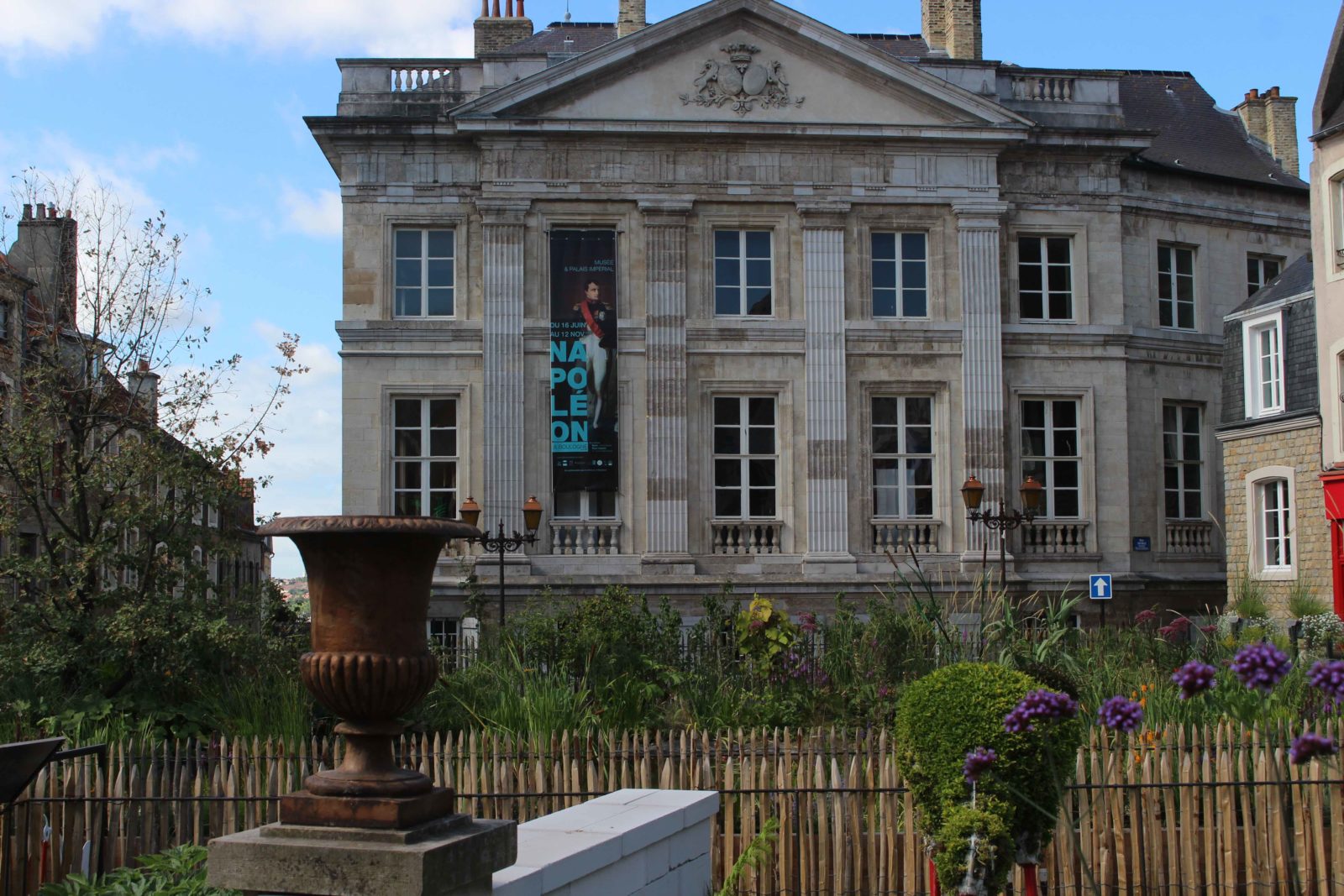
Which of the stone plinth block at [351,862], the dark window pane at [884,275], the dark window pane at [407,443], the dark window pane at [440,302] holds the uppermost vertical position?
the dark window pane at [884,275]

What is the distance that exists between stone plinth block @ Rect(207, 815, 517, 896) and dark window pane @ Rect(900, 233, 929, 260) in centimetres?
2077

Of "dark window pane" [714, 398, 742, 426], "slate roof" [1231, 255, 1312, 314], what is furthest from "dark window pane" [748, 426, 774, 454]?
"slate roof" [1231, 255, 1312, 314]

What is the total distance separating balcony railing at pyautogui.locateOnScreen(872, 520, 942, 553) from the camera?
2427 centimetres

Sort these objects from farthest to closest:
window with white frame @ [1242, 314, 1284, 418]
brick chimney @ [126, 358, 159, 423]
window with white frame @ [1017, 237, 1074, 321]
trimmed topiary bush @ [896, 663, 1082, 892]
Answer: window with white frame @ [1017, 237, 1074, 321] < window with white frame @ [1242, 314, 1284, 418] < brick chimney @ [126, 358, 159, 423] < trimmed topiary bush @ [896, 663, 1082, 892]

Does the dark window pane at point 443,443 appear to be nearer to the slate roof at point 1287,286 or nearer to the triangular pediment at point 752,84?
the triangular pediment at point 752,84

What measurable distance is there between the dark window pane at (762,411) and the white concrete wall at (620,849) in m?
16.8

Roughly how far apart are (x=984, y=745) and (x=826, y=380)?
17657mm

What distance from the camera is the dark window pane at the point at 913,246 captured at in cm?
2506

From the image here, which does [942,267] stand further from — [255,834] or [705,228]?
[255,834]

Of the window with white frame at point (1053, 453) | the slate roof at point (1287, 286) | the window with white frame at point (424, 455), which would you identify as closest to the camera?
the slate roof at point (1287, 286)

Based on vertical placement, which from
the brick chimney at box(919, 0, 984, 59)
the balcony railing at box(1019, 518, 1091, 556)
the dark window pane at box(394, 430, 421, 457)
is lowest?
the balcony railing at box(1019, 518, 1091, 556)

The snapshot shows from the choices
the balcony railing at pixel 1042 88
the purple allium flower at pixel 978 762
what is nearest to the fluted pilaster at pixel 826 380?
the balcony railing at pixel 1042 88

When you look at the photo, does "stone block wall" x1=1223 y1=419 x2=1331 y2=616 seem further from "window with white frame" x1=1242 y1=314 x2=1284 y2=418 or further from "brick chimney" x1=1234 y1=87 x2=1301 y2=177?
"brick chimney" x1=1234 y1=87 x2=1301 y2=177

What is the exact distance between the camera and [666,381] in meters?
24.2
